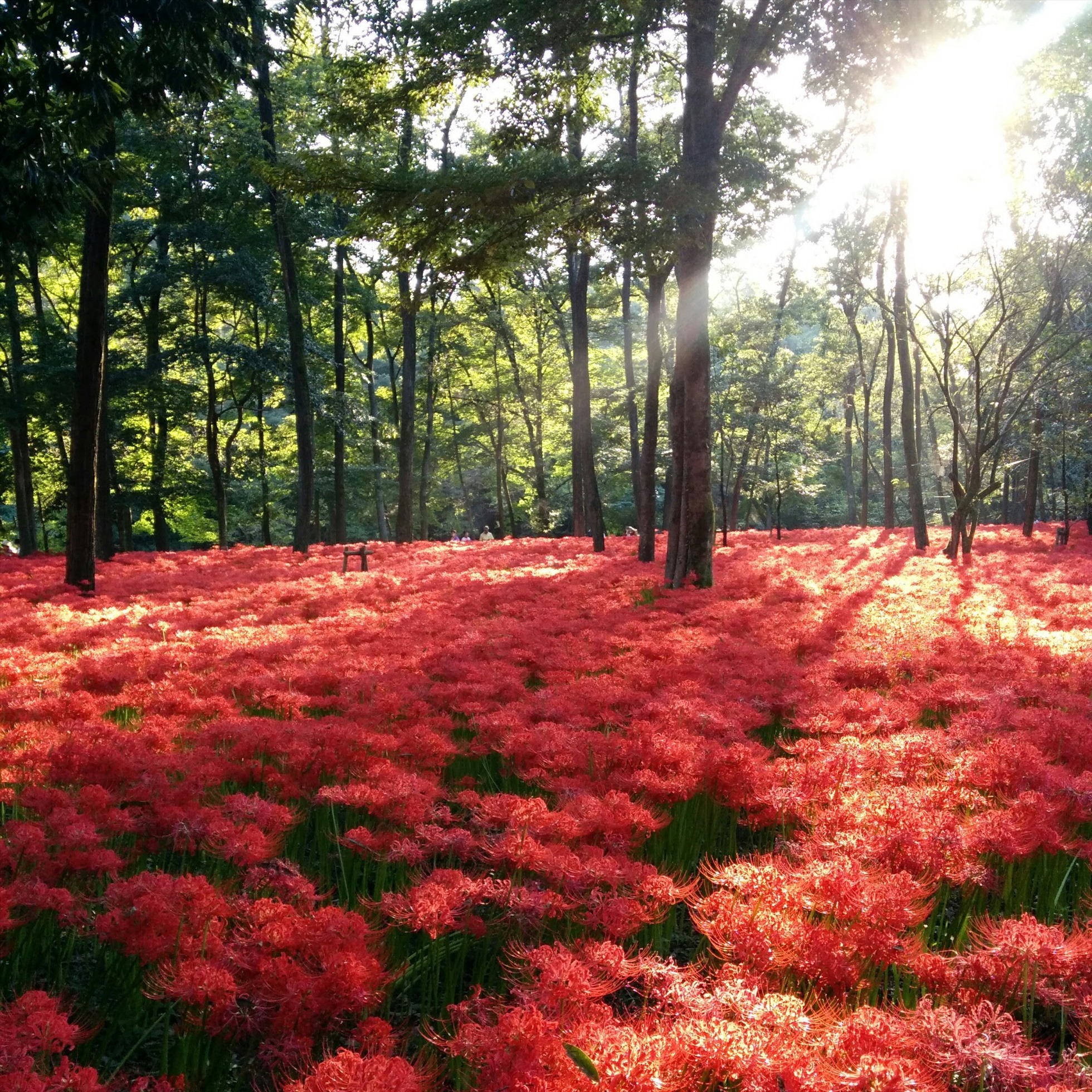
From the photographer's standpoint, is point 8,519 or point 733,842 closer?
point 733,842

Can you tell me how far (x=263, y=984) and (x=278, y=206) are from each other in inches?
749

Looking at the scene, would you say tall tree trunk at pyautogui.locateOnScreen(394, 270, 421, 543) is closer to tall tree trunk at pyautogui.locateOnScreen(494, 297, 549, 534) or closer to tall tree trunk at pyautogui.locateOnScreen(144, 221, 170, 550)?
tall tree trunk at pyautogui.locateOnScreen(144, 221, 170, 550)

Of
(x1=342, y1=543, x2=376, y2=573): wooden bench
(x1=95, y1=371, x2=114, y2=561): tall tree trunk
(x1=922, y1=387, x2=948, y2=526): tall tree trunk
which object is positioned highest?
(x1=922, y1=387, x2=948, y2=526): tall tree trunk

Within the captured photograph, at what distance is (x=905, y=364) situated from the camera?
755 inches

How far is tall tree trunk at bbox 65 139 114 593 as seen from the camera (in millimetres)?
11586

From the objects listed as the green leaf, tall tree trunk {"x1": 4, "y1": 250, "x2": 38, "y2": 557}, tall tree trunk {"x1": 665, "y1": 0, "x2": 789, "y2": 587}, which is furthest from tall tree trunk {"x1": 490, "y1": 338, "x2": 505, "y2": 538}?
the green leaf

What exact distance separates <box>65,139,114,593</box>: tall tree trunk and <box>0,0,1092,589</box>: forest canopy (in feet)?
0.17

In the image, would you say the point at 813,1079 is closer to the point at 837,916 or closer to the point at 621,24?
the point at 837,916

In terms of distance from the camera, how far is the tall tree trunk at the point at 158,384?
21.5 meters

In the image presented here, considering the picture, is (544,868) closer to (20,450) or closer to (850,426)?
(20,450)

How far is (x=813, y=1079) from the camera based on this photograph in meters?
1.76

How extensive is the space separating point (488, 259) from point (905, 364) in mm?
12978

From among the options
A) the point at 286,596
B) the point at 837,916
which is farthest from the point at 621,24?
the point at 837,916

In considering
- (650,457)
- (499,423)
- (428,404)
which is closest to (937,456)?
(499,423)
